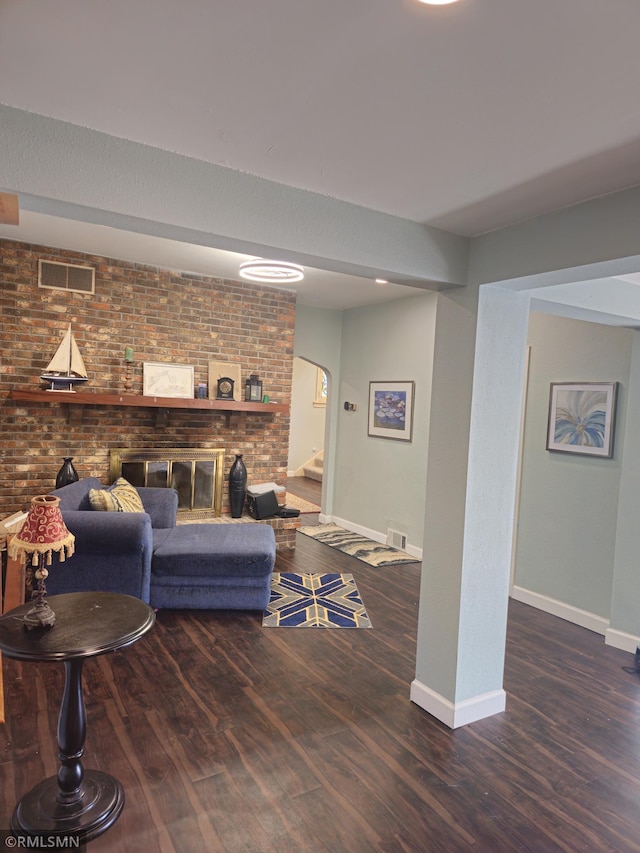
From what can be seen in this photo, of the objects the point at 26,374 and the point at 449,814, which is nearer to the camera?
the point at 449,814

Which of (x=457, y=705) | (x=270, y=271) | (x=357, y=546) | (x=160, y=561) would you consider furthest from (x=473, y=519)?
(x=357, y=546)

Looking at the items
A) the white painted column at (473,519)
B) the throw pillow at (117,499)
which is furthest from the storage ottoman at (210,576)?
the white painted column at (473,519)

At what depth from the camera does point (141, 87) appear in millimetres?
1484

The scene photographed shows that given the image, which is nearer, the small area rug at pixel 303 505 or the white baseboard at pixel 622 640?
the white baseboard at pixel 622 640

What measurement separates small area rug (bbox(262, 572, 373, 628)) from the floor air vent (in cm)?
101

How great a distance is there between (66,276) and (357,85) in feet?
12.3

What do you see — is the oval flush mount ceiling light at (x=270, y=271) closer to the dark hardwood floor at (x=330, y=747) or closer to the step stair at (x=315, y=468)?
the dark hardwood floor at (x=330, y=747)

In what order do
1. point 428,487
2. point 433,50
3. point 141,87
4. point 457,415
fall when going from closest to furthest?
1. point 433,50
2. point 141,87
3. point 457,415
4. point 428,487

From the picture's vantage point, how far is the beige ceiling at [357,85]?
1168 millimetres

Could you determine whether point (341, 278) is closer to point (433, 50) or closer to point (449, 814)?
point (433, 50)

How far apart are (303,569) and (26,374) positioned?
2850 millimetres

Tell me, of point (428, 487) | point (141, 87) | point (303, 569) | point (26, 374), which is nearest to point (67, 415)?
point (26, 374)

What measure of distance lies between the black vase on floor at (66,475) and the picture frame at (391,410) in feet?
10.2

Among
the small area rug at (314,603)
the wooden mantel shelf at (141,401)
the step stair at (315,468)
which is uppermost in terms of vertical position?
the wooden mantel shelf at (141,401)
